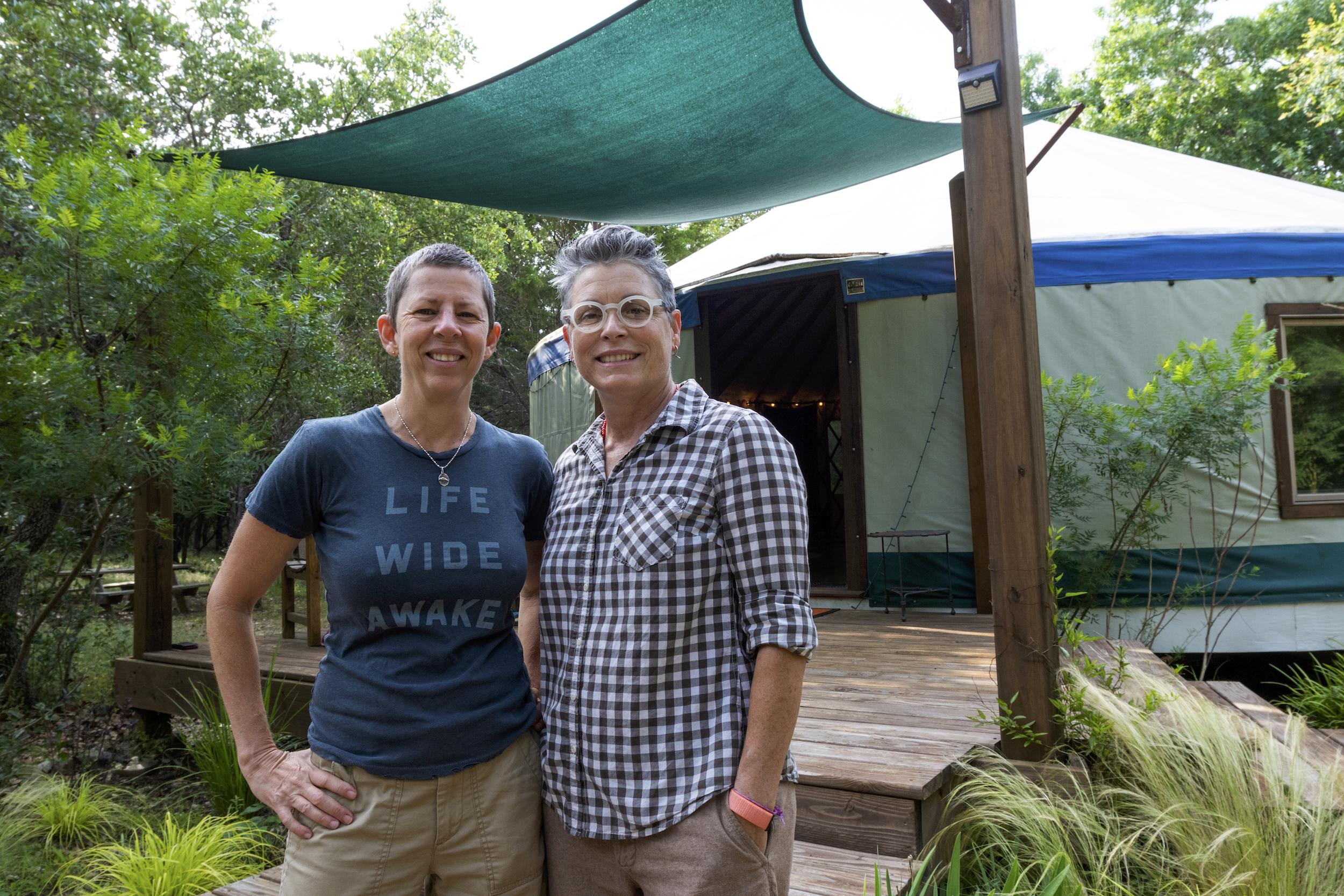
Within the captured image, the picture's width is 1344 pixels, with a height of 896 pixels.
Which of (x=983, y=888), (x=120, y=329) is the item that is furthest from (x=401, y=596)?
(x=120, y=329)

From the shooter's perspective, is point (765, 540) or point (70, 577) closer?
point (765, 540)

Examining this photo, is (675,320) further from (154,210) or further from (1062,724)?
(154,210)

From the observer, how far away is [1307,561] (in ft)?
14.2

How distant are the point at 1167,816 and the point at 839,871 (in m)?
0.70

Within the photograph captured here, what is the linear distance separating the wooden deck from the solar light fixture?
162 cm

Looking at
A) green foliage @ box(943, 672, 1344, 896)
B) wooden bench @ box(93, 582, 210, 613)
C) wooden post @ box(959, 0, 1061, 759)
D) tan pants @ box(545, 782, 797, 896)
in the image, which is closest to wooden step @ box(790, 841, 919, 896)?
green foliage @ box(943, 672, 1344, 896)

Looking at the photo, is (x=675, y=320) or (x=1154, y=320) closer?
(x=675, y=320)

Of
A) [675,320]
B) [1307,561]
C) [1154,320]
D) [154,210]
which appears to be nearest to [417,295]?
[675,320]

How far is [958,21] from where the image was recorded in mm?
2350

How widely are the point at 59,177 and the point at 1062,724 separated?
134 inches

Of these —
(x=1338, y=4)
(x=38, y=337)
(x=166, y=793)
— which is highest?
(x=1338, y=4)

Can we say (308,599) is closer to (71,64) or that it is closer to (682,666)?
(682,666)

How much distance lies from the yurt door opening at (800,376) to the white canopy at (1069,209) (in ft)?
1.17

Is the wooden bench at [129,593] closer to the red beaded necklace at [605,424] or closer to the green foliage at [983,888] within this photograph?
the green foliage at [983,888]
